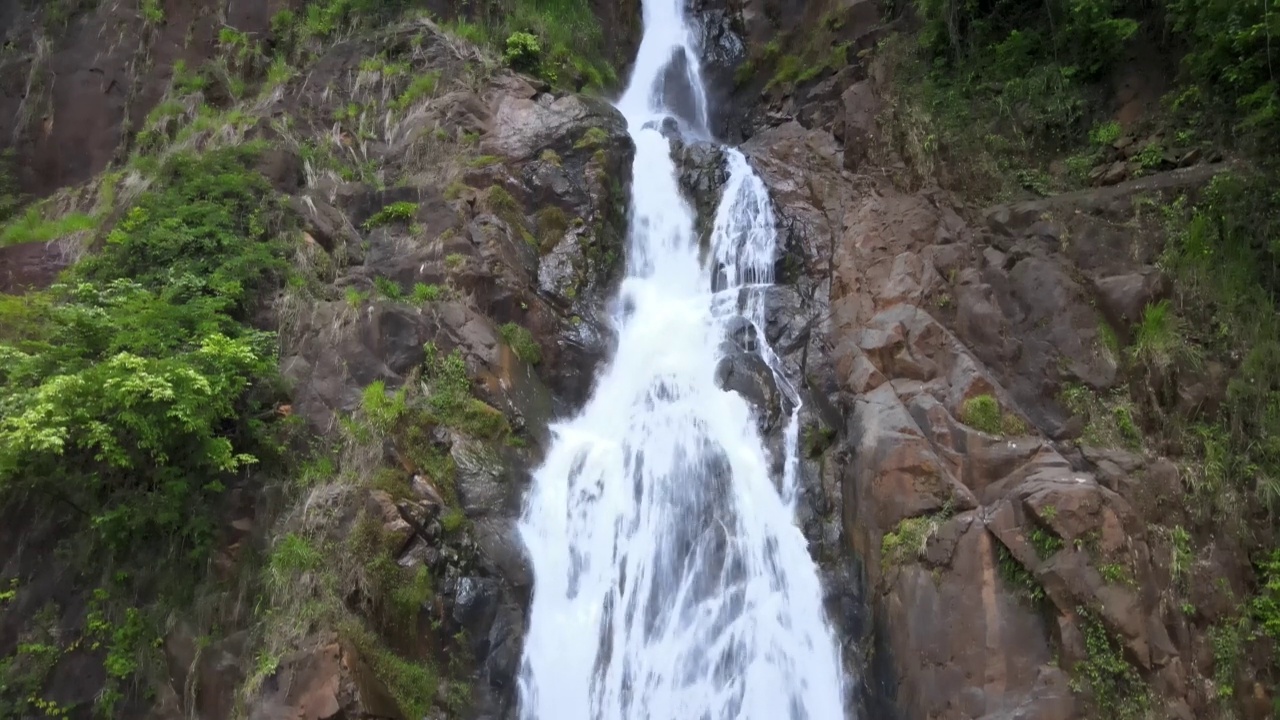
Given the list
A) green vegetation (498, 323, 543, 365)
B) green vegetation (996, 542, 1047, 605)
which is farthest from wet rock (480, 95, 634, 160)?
green vegetation (996, 542, 1047, 605)

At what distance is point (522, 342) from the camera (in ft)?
40.3

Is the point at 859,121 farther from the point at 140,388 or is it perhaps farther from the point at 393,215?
the point at 140,388

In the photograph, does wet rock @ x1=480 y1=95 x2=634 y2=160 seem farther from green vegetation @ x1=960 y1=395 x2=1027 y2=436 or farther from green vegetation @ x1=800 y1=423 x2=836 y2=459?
green vegetation @ x1=960 y1=395 x2=1027 y2=436

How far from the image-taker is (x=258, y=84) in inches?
682

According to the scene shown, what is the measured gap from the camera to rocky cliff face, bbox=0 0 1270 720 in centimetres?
809

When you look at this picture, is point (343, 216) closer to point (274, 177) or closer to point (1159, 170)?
point (274, 177)

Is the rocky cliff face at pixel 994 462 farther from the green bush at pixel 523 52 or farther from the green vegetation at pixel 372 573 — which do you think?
the green bush at pixel 523 52

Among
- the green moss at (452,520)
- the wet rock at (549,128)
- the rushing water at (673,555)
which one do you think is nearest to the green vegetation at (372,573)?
the green moss at (452,520)

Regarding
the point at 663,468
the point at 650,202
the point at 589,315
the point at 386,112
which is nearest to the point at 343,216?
the point at 386,112

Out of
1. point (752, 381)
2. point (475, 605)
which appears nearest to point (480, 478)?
point (475, 605)

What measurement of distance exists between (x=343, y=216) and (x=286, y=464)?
5238mm

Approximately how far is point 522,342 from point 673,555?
4.44 meters

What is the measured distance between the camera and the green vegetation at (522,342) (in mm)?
12164

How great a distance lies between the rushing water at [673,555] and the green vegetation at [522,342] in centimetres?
122
